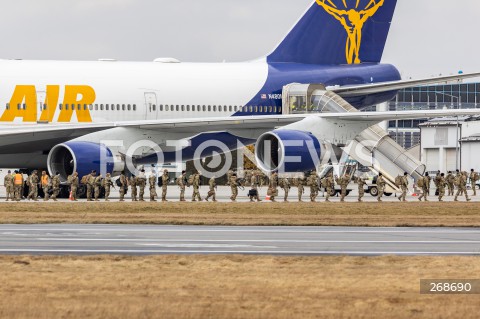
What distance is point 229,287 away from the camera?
44.0 ft

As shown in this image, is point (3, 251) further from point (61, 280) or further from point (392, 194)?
point (392, 194)

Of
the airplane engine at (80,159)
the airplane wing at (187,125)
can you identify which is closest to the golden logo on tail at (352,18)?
the airplane wing at (187,125)

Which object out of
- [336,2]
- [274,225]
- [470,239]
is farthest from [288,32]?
[470,239]

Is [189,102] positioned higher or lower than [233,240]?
higher

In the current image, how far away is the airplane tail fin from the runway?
17.7 metres

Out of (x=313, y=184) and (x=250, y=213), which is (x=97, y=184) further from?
(x=250, y=213)

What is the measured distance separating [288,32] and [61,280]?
28685 millimetres

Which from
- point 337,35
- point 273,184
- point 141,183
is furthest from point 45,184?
point 337,35

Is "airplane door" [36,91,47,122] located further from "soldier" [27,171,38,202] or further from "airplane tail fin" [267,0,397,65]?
"airplane tail fin" [267,0,397,65]

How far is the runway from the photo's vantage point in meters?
18.4

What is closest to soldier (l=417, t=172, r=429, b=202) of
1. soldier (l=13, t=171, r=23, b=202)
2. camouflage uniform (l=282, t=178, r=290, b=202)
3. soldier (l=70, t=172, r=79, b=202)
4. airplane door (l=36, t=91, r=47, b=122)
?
camouflage uniform (l=282, t=178, r=290, b=202)

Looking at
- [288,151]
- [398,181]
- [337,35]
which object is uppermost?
[337,35]

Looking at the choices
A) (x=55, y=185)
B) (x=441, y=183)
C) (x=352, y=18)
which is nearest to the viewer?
(x=55, y=185)

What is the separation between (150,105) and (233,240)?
17.7m
